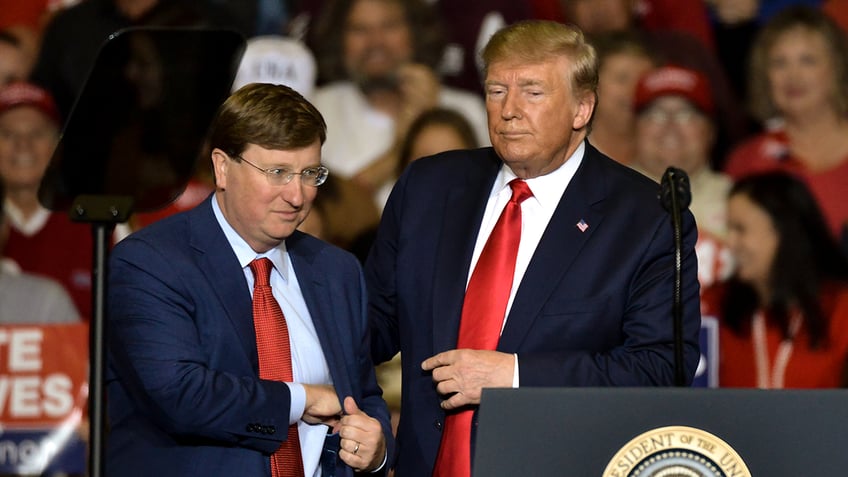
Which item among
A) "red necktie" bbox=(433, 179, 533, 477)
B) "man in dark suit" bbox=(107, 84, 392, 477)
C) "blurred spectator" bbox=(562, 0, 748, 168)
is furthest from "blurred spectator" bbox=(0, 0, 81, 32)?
"red necktie" bbox=(433, 179, 533, 477)

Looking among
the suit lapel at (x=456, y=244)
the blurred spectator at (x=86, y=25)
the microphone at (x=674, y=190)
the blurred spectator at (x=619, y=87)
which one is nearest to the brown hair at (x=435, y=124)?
the blurred spectator at (x=619, y=87)

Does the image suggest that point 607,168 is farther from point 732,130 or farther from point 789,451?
point 732,130

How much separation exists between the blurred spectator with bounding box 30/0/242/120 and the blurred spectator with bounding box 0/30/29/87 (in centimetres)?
8

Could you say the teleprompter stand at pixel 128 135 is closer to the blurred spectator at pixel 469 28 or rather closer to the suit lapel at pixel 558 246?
the suit lapel at pixel 558 246

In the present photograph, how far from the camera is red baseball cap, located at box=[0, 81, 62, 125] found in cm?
566

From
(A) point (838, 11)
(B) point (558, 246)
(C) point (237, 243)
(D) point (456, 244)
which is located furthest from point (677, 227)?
(A) point (838, 11)

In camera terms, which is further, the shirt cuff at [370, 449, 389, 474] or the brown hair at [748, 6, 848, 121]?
the brown hair at [748, 6, 848, 121]

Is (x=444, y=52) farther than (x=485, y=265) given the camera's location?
Yes

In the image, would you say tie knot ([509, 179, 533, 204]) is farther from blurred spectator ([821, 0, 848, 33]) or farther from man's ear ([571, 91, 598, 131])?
blurred spectator ([821, 0, 848, 33])

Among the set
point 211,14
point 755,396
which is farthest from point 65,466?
point 755,396

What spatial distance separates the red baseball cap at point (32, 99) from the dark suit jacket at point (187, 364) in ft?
11.0

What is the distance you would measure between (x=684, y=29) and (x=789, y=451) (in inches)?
149

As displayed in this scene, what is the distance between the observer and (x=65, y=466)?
5348 mm

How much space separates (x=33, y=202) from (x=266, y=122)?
350cm
